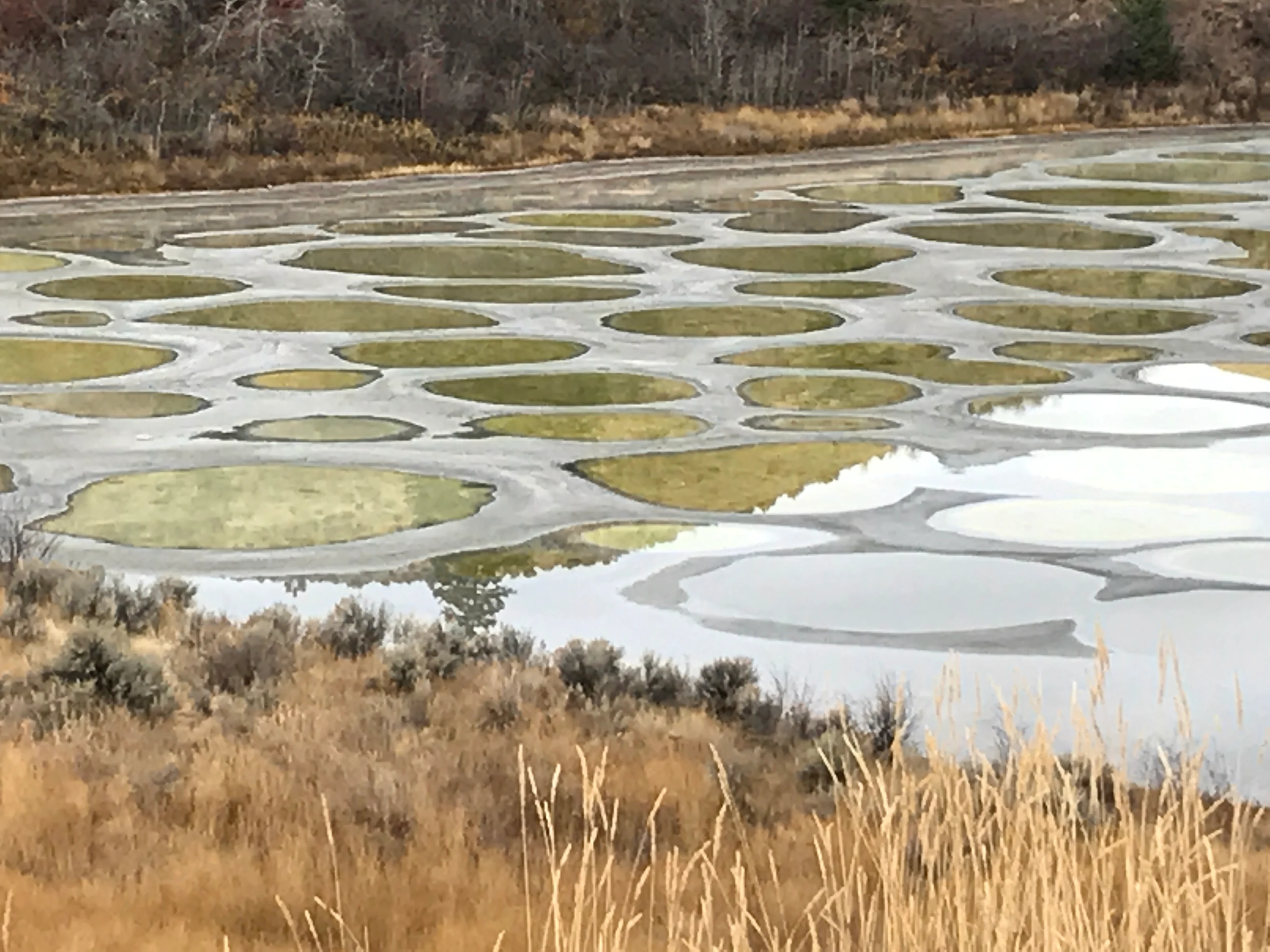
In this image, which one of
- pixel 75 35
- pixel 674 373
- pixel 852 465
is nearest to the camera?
pixel 852 465

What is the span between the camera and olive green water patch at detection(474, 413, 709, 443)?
14164mm

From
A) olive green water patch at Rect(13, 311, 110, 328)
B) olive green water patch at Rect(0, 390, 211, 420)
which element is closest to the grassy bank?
olive green water patch at Rect(0, 390, 211, 420)

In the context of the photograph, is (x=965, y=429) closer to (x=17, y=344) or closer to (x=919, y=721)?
(x=919, y=721)

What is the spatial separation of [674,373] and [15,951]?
Answer: 12291 millimetres

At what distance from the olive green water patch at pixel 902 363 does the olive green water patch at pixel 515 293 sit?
3.73 m

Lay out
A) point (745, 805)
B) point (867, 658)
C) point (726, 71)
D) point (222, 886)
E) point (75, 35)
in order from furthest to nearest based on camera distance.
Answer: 1. point (726, 71)
2. point (75, 35)
3. point (867, 658)
4. point (745, 805)
5. point (222, 886)

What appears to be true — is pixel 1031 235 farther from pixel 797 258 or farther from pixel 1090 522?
pixel 1090 522

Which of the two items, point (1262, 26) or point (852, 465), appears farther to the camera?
point (1262, 26)

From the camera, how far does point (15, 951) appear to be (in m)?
4.83

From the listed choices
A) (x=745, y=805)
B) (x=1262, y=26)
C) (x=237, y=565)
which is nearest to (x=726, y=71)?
(x=1262, y=26)

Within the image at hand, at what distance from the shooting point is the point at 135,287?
21.8 m

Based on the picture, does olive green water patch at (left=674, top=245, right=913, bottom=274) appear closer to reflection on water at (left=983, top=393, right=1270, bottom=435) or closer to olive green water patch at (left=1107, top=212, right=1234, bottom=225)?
olive green water patch at (left=1107, top=212, right=1234, bottom=225)

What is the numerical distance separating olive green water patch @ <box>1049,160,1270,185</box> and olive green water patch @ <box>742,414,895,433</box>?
21.9 m

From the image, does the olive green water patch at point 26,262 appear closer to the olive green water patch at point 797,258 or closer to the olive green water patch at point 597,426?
the olive green water patch at point 797,258
